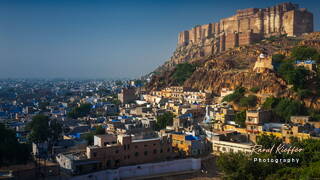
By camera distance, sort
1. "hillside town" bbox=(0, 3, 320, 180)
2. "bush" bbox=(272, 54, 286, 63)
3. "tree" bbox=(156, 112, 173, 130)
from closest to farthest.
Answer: "hillside town" bbox=(0, 3, 320, 180) → "tree" bbox=(156, 112, 173, 130) → "bush" bbox=(272, 54, 286, 63)

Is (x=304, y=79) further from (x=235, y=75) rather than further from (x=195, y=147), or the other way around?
(x=195, y=147)

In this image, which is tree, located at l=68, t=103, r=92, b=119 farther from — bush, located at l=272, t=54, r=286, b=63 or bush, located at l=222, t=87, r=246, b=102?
bush, located at l=272, t=54, r=286, b=63

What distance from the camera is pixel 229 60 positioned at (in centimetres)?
5797

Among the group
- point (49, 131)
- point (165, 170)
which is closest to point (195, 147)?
point (165, 170)

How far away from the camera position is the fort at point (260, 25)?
234 feet

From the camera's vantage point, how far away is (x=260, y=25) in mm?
78562

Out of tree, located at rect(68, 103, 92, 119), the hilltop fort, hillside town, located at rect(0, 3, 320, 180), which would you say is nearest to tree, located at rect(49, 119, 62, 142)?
hillside town, located at rect(0, 3, 320, 180)

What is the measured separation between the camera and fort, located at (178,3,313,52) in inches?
2813

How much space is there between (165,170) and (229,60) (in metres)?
35.7

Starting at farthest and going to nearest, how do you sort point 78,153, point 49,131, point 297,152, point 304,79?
point 304,79 → point 49,131 → point 78,153 → point 297,152

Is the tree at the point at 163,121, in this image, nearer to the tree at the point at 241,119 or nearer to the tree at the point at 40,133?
the tree at the point at 241,119

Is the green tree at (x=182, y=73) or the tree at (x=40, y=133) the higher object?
the green tree at (x=182, y=73)

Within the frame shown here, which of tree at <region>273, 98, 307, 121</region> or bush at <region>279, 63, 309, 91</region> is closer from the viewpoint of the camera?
tree at <region>273, 98, 307, 121</region>

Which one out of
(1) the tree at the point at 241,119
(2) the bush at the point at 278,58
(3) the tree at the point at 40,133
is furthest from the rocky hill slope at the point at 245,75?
(3) the tree at the point at 40,133
